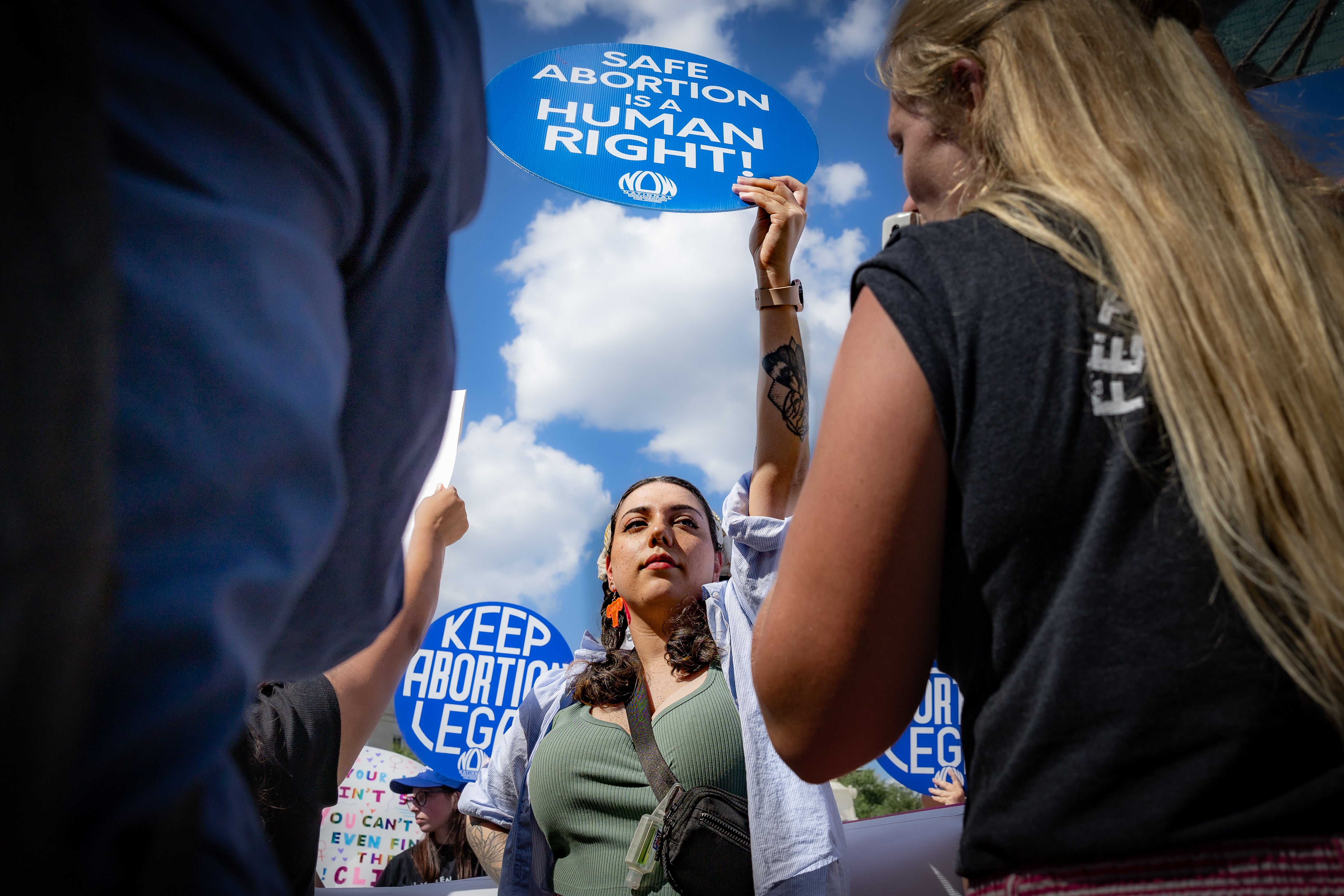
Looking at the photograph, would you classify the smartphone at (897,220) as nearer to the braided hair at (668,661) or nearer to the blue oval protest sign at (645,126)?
the blue oval protest sign at (645,126)

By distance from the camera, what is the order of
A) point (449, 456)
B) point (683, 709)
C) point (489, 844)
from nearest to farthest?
point (449, 456), point (683, 709), point (489, 844)

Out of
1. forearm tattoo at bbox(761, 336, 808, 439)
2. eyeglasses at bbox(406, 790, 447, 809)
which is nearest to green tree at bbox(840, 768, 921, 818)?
eyeglasses at bbox(406, 790, 447, 809)

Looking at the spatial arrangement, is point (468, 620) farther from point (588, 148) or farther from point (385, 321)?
point (385, 321)

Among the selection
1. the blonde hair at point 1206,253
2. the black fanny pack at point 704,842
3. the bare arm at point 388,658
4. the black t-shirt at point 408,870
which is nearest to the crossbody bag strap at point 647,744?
the black fanny pack at point 704,842

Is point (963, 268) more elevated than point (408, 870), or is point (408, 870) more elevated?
point (963, 268)

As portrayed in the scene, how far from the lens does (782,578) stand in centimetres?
89

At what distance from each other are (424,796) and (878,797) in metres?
21.9

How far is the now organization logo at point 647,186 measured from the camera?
2643mm

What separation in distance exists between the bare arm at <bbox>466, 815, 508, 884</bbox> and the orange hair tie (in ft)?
2.83

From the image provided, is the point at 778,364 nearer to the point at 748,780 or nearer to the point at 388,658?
the point at 748,780

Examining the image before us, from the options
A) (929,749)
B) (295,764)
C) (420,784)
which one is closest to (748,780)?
(295,764)

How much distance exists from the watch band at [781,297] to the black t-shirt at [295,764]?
1836mm

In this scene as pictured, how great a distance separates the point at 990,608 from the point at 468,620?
175 inches

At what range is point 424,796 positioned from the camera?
5.87m
